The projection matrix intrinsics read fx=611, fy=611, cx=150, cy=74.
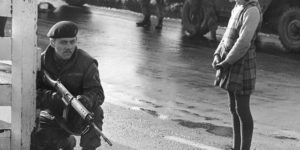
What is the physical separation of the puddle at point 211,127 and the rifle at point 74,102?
2287 millimetres

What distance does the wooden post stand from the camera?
13.8 ft

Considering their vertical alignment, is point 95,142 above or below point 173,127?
above

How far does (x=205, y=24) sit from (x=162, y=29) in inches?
76.4

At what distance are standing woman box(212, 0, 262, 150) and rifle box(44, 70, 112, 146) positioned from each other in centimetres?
153

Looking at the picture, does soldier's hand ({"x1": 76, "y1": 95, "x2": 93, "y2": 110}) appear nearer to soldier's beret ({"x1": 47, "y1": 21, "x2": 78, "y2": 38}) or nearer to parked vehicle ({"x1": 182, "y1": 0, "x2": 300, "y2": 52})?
soldier's beret ({"x1": 47, "y1": 21, "x2": 78, "y2": 38})

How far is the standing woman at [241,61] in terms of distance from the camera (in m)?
4.96

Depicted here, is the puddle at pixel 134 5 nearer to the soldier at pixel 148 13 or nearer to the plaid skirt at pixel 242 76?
the soldier at pixel 148 13

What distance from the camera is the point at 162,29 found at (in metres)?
16.0

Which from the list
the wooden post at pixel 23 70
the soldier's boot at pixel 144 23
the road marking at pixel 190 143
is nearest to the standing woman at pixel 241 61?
the road marking at pixel 190 143

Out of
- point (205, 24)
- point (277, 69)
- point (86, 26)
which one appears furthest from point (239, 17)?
point (86, 26)

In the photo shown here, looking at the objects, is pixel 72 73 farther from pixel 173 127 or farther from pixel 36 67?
pixel 173 127

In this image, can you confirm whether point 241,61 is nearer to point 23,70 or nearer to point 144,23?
point 23,70

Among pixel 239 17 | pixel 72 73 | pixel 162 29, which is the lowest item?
pixel 162 29

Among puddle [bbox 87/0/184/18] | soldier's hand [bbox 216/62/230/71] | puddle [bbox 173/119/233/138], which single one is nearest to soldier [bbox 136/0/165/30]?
puddle [bbox 87/0/184/18]
